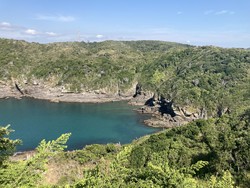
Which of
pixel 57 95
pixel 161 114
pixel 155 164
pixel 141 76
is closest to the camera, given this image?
pixel 155 164

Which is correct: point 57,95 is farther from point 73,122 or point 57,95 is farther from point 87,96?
point 73,122

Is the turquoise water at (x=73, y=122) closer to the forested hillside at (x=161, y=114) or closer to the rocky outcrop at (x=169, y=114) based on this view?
the rocky outcrop at (x=169, y=114)

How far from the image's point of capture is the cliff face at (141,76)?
4082 inches

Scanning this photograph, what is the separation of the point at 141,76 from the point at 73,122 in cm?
5711

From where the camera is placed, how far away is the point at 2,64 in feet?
473

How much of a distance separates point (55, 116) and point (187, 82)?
5212cm

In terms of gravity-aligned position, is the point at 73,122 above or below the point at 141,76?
below

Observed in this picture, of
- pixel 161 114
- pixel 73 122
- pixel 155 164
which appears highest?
pixel 155 164

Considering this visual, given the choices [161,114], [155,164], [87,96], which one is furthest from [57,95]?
[155,164]

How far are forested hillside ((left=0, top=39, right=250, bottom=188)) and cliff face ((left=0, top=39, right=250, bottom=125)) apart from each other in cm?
41

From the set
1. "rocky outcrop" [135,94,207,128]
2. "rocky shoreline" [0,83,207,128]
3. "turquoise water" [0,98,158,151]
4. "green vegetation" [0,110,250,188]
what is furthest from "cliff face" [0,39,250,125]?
"green vegetation" [0,110,250,188]

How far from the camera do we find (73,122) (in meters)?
94.8

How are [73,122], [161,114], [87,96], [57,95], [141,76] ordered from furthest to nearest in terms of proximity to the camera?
1. [141,76]
2. [87,96]
3. [57,95]
4. [161,114]
5. [73,122]

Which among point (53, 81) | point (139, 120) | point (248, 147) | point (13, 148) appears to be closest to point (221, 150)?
point (248, 147)
